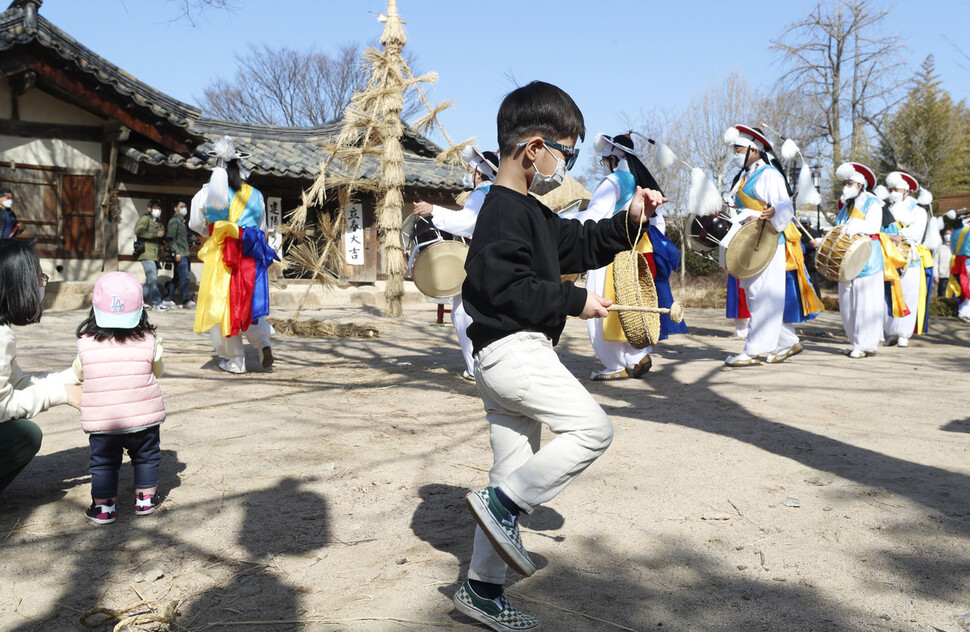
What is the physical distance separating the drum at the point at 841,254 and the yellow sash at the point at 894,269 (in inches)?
49.1

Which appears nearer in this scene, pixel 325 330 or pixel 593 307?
pixel 593 307

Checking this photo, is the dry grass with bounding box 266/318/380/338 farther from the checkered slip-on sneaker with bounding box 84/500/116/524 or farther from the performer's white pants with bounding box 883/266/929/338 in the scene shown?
the checkered slip-on sneaker with bounding box 84/500/116/524

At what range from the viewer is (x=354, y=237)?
1736cm

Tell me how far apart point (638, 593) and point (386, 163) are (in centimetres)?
1081

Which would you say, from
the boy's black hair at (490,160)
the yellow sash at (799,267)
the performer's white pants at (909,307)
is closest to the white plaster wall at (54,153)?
the boy's black hair at (490,160)

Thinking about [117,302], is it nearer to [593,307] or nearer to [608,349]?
[593,307]

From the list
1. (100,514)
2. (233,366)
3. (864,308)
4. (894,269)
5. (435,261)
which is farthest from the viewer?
(894,269)

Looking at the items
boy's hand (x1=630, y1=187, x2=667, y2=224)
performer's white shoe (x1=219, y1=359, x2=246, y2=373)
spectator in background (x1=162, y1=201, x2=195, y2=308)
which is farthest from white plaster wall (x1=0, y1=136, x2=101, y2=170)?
boy's hand (x1=630, y1=187, x2=667, y2=224)

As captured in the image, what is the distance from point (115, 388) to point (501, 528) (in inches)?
74.1

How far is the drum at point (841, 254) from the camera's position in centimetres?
764

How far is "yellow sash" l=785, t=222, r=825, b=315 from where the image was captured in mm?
7578

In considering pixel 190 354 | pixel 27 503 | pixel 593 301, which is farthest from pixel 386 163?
pixel 593 301

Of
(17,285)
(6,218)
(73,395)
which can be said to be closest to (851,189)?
(73,395)

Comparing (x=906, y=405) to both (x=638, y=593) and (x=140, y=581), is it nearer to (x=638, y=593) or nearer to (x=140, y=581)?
(x=638, y=593)
